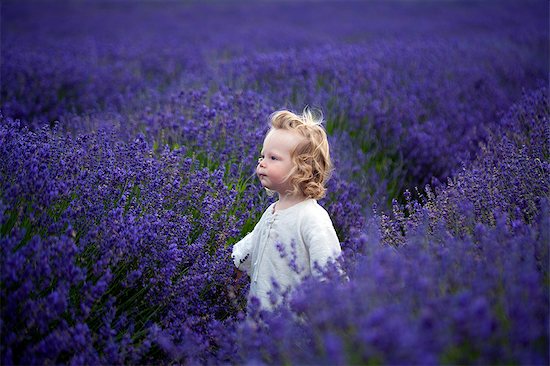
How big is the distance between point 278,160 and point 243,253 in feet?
1.57

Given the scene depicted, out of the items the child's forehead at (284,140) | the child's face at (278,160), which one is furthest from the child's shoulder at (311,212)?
the child's forehead at (284,140)

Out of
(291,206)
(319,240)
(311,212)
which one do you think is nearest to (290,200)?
(291,206)

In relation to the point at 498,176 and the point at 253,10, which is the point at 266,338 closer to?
the point at 498,176

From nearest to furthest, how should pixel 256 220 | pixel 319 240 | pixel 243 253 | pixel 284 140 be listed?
pixel 319 240, pixel 284 140, pixel 243 253, pixel 256 220

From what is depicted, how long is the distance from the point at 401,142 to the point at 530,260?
2764mm

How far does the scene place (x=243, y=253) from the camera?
257 cm

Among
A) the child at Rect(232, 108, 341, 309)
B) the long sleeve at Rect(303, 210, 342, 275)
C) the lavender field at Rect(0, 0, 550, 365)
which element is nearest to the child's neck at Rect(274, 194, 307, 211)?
the child at Rect(232, 108, 341, 309)

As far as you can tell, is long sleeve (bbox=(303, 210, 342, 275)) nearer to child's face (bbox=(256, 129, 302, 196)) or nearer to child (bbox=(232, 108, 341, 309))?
child (bbox=(232, 108, 341, 309))

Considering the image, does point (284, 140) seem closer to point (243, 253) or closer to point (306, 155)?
point (306, 155)

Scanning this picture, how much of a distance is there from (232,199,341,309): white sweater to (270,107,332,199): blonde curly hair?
6cm

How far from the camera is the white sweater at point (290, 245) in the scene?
2.23m

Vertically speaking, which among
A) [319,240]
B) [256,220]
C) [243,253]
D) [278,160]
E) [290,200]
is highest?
[256,220]

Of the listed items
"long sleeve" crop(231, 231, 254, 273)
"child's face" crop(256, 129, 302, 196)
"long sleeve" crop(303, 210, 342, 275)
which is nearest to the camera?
"long sleeve" crop(303, 210, 342, 275)

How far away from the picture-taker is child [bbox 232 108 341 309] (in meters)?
2.29
